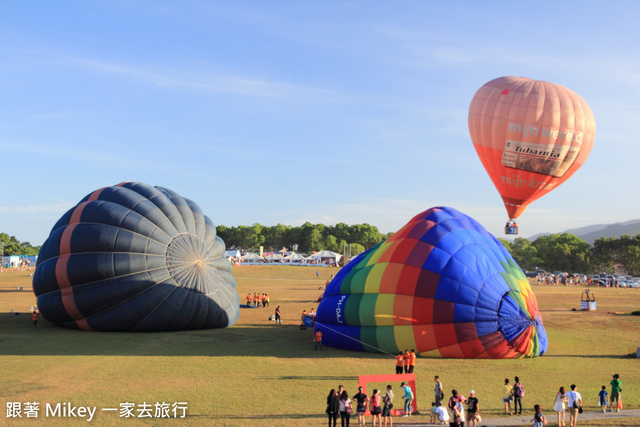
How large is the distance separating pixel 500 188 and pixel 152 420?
29.5m

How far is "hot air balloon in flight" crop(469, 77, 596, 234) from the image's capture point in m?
32.8

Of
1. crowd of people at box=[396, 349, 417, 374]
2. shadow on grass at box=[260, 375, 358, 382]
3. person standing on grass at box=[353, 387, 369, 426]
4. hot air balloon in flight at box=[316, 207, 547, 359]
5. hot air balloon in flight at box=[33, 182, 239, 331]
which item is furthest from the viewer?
hot air balloon in flight at box=[33, 182, 239, 331]

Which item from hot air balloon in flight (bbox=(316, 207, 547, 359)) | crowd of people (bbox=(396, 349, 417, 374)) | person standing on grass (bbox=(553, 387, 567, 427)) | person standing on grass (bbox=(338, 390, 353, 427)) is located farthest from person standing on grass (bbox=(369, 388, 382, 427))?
hot air balloon in flight (bbox=(316, 207, 547, 359))

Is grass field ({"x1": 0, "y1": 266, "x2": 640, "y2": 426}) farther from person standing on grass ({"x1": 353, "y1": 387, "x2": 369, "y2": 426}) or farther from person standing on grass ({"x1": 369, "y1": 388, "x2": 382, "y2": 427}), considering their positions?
person standing on grass ({"x1": 369, "y1": 388, "x2": 382, "y2": 427})

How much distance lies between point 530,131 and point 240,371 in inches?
912

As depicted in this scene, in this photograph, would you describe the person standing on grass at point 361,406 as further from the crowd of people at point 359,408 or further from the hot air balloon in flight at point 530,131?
the hot air balloon in flight at point 530,131

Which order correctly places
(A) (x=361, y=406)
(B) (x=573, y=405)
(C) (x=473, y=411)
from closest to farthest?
(C) (x=473, y=411) → (B) (x=573, y=405) → (A) (x=361, y=406)

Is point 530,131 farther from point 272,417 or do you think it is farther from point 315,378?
point 272,417

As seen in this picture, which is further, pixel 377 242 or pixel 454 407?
pixel 377 242

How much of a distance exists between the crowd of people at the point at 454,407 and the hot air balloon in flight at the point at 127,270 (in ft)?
45.0

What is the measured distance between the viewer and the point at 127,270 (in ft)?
80.4

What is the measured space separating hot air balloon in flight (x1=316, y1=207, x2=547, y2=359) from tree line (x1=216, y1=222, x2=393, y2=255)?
5423 inches

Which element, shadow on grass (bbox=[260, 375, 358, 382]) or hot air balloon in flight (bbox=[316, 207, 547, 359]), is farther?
hot air balloon in flight (bbox=[316, 207, 547, 359])

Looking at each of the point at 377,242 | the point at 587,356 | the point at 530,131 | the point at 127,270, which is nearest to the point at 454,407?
the point at 587,356
